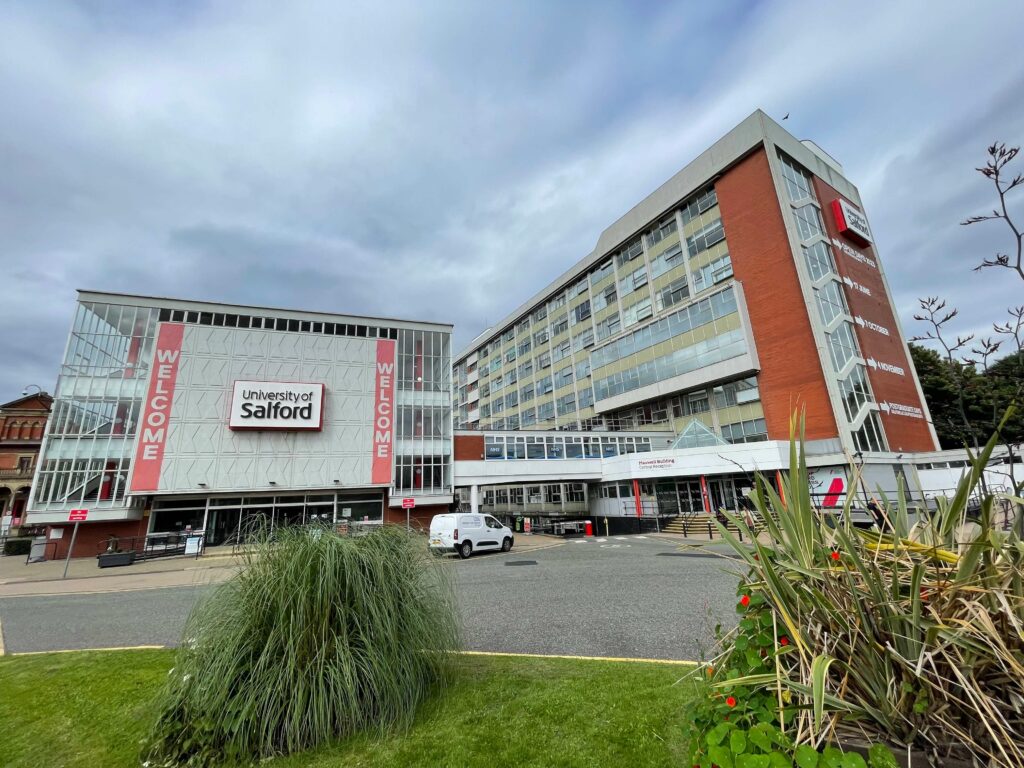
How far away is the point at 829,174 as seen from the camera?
128 feet

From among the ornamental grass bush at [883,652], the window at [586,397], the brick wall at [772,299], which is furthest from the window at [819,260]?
the ornamental grass bush at [883,652]

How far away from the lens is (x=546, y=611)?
331 inches

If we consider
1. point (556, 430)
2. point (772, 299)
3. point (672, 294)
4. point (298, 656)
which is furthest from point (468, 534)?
point (672, 294)

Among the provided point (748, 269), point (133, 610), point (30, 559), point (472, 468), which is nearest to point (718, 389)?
point (748, 269)

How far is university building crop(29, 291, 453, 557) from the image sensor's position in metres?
25.7

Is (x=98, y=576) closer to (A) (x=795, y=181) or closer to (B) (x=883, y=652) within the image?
(B) (x=883, y=652)

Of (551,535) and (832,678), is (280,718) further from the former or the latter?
(551,535)

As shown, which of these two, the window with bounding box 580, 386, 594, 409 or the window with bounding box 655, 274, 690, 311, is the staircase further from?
the window with bounding box 580, 386, 594, 409

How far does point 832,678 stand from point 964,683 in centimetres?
56

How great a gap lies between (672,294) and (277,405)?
32.0 m

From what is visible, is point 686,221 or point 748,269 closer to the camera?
point 748,269

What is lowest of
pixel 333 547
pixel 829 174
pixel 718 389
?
pixel 333 547

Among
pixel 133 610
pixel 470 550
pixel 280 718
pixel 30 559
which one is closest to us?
pixel 280 718

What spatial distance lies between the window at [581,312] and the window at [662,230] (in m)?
9.70
